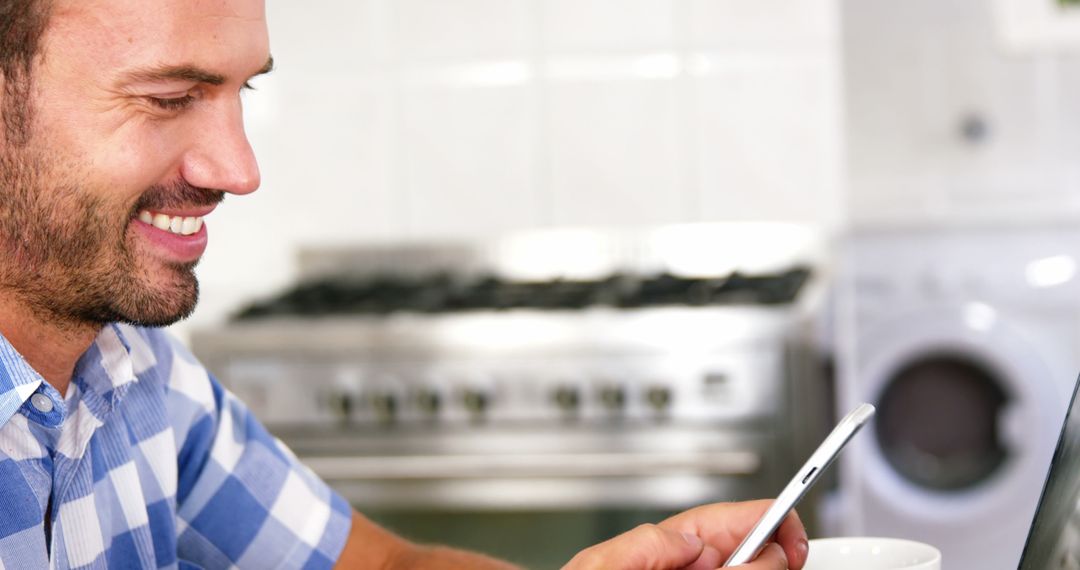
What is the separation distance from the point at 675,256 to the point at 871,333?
0.70 m

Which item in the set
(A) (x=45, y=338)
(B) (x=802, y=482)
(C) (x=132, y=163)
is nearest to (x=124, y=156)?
(C) (x=132, y=163)

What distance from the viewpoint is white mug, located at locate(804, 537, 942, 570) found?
68cm

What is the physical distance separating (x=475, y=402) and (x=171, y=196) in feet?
4.09

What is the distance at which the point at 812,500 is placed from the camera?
210 centimetres

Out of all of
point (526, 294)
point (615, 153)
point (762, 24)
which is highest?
point (762, 24)

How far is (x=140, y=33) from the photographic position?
0.89 meters

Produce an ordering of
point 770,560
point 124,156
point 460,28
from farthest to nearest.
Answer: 1. point 460,28
2. point 124,156
3. point 770,560

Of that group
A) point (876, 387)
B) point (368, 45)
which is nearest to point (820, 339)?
point (876, 387)

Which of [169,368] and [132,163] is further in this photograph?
[169,368]

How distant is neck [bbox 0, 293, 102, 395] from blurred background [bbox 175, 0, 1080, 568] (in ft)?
3.99

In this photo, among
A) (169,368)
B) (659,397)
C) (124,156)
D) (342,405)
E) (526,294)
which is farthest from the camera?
(526,294)

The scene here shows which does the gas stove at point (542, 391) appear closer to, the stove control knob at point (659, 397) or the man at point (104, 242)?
the stove control knob at point (659, 397)

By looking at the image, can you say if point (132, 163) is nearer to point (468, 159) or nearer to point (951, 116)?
point (468, 159)

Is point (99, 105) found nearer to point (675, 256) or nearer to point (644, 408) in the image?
point (644, 408)
